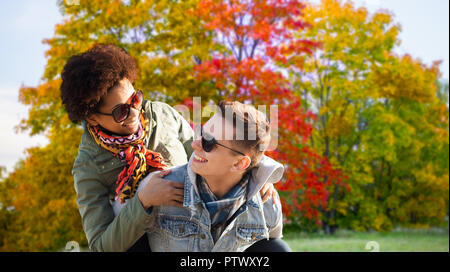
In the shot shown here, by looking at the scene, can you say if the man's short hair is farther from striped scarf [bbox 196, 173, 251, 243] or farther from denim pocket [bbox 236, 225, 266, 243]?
denim pocket [bbox 236, 225, 266, 243]

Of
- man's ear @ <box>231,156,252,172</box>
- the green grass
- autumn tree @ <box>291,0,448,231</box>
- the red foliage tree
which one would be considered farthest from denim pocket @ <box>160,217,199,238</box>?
autumn tree @ <box>291,0,448,231</box>

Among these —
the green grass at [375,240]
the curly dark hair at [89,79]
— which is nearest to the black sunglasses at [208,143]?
the curly dark hair at [89,79]

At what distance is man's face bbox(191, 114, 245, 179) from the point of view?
1.73 meters

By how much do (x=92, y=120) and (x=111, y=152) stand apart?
17cm

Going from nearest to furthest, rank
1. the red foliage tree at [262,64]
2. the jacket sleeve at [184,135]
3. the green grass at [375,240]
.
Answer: the jacket sleeve at [184,135], the red foliage tree at [262,64], the green grass at [375,240]

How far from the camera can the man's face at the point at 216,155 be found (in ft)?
5.69

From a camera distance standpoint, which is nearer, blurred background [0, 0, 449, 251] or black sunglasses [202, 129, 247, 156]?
black sunglasses [202, 129, 247, 156]

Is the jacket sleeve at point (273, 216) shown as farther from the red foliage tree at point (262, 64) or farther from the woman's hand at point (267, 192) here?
the red foliage tree at point (262, 64)

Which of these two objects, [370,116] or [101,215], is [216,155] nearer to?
[101,215]

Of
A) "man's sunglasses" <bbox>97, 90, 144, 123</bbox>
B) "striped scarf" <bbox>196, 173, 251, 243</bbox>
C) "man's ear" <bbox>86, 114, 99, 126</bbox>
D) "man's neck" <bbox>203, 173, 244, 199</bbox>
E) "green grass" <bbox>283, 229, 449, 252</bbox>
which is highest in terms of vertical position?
"man's sunglasses" <bbox>97, 90, 144, 123</bbox>

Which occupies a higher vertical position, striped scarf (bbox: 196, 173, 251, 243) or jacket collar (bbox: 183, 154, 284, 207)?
jacket collar (bbox: 183, 154, 284, 207)

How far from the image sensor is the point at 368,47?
43.1 feet

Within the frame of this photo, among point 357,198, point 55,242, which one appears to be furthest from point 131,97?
point 357,198

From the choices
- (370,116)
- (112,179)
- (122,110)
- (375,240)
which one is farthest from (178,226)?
(370,116)
